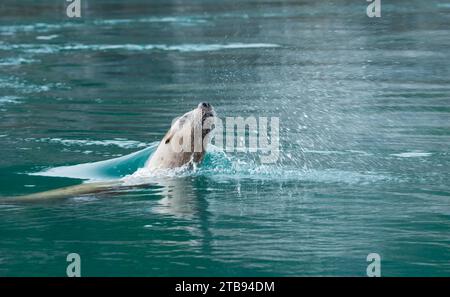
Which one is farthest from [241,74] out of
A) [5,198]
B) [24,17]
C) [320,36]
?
[24,17]

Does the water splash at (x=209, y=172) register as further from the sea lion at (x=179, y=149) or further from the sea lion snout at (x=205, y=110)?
the sea lion snout at (x=205, y=110)

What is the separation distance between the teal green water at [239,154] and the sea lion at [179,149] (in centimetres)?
21

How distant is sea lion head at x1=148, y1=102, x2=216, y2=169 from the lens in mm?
11719

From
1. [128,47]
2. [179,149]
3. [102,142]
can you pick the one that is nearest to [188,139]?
[179,149]

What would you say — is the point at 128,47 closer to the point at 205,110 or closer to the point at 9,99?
the point at 9,99

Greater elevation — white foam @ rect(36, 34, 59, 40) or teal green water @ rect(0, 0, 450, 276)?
white foam @ rect(36, 34, 59, 40)

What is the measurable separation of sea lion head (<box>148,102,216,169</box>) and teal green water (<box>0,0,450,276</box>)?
224 mm

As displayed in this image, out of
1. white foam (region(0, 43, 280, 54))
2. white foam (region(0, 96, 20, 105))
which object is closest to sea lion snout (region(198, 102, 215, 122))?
white foam (region(0, 96, 20, 105))

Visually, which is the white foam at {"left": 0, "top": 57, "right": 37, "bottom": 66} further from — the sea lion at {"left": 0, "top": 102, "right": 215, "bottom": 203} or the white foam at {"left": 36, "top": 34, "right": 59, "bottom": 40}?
the sea lion at {"left": 0, "top": 102, "right": 215, "bottom": 203}

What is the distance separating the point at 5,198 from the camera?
12.0 m

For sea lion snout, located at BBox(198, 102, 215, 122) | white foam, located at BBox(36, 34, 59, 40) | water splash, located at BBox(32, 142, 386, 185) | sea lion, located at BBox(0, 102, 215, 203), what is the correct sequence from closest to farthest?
sea lion snout, located at BBox(198, 102, 215, 122)
sea lion, located at BBox(0, 102, 215, 203)
water splash, located at BBox(32, 142, 386, 185)
white foam, located at BBox(36, 34, 59, 40)

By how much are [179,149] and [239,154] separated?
1547 mm

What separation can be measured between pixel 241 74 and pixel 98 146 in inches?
258
